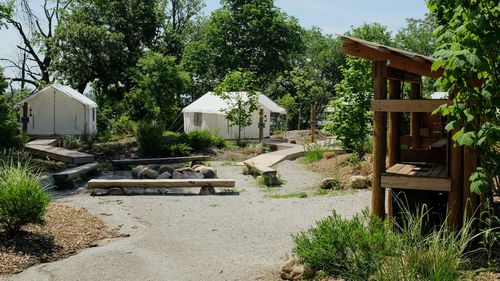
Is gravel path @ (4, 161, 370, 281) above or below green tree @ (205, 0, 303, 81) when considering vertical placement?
below

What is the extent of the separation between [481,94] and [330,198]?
6684 millimetres

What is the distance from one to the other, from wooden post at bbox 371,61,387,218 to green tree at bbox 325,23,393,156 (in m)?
8.31

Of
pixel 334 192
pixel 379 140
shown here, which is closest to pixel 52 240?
pixel 379 140

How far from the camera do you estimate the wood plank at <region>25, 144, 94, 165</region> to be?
57.4 ft

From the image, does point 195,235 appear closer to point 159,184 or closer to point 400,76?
Answer: point 400,76

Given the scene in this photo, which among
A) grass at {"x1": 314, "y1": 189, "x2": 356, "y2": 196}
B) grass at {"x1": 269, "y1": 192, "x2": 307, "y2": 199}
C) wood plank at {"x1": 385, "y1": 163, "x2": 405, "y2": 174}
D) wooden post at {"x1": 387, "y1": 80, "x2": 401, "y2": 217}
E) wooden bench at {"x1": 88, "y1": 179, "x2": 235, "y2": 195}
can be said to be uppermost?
wooden post at {"x1": 387, "y1": 80, "x2": 401, "y2": 217}

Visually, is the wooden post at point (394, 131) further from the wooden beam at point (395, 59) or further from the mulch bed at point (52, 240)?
the mulch bed at point (52, 240)

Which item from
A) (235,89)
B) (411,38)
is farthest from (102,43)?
(411,38)

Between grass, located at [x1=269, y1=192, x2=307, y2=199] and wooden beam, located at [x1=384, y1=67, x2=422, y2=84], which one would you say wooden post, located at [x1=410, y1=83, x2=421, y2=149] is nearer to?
wooden beam, located at [x1=384, y1=67, x2=422, y2=84]

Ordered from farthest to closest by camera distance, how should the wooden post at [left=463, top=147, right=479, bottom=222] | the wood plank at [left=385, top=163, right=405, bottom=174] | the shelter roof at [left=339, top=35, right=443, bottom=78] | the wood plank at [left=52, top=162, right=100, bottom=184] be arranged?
the wood plank at [left=52, top=162, right=100, bottom=184] < the wood plank at [left=385, top=163, right=405, bottom=174] < the shelter roof at [left=339, top=35, right=443, bottom=78] < the wooden post at [left=463, top=147, right=479, bottom=222]

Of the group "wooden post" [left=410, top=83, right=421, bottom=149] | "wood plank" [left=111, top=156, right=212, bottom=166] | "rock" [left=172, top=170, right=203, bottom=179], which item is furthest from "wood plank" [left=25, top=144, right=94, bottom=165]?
"wooden post" [left=410, top=83, right=421, bottom=149]

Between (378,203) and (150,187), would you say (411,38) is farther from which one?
(378,203)

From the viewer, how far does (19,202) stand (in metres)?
6.96

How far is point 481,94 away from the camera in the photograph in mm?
4473
